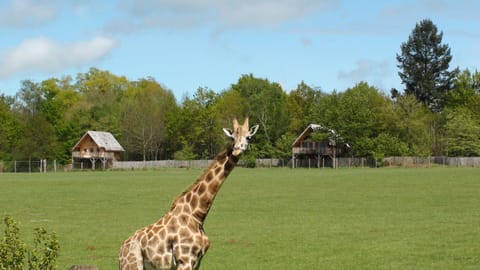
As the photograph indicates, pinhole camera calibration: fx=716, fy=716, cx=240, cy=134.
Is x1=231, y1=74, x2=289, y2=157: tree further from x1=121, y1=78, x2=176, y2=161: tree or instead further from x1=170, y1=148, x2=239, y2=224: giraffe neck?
x1=170, y1=148, x2=239, y2=224: giraffe neck

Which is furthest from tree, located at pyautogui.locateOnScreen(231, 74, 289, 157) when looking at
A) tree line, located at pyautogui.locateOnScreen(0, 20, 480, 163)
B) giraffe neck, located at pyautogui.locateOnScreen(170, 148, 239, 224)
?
giraffe neck, located at pyautogui.locateOnScreen(170, 148, 239, 224)

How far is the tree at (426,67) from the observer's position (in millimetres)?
142750

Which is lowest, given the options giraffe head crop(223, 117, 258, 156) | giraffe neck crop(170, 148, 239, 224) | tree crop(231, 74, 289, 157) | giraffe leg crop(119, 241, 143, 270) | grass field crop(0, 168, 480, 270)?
grass field crop(0, 168, 480, 270)

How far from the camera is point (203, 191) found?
8.05m

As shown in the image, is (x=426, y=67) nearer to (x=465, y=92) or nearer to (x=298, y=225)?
(x=465, y=92)

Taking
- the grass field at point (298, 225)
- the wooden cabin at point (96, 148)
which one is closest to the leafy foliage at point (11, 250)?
the grass field at point (298, 225)

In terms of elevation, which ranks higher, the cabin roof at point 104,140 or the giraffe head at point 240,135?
the cabin roof at point 104,140

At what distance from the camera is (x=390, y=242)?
70.9 ft

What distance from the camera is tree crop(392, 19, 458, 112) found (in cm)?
14275

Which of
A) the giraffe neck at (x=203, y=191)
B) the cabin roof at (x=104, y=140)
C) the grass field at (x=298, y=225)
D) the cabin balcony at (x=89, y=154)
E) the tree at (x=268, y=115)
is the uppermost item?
the tree at (x=268, y=115)

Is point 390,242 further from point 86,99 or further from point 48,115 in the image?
point 86,99

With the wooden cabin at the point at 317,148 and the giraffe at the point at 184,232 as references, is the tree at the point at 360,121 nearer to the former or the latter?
the wooden cabin at the point at 317,148

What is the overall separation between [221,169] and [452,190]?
40.2 meters

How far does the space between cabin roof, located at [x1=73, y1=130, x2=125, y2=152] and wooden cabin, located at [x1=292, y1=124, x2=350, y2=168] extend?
3324 centimetres
